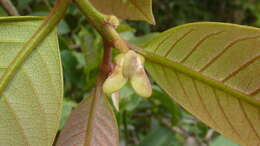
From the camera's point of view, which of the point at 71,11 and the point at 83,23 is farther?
the point at 83,23

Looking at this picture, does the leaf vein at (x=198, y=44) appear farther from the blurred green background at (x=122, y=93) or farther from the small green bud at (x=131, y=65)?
the blurred green background at (x=122, y=93)

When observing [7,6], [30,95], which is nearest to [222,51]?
[30,95]

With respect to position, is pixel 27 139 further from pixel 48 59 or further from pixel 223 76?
pixel 223 76

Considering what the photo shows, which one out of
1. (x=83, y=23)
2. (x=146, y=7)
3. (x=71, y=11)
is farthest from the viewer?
(x=83, y=23)

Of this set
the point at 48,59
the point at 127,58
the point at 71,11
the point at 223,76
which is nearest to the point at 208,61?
the point at 223,76

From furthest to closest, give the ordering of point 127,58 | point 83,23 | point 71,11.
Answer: point 83,23
point 71,11
point 127,58

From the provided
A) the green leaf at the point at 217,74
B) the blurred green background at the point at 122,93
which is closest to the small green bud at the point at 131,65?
the green leaf at the point at 217,74

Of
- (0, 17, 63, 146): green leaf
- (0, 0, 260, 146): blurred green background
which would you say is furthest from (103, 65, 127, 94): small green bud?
(0, 0, 260, 146): blurred green background

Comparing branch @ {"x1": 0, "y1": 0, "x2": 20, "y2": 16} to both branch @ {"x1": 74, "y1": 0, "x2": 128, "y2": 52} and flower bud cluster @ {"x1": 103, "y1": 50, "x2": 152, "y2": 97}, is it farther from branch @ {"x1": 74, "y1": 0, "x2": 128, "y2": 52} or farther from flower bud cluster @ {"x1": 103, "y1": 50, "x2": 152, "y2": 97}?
flower bud cluster @ {"x1": 103, "y1": 50, "x2": 152, "y2": 97}
